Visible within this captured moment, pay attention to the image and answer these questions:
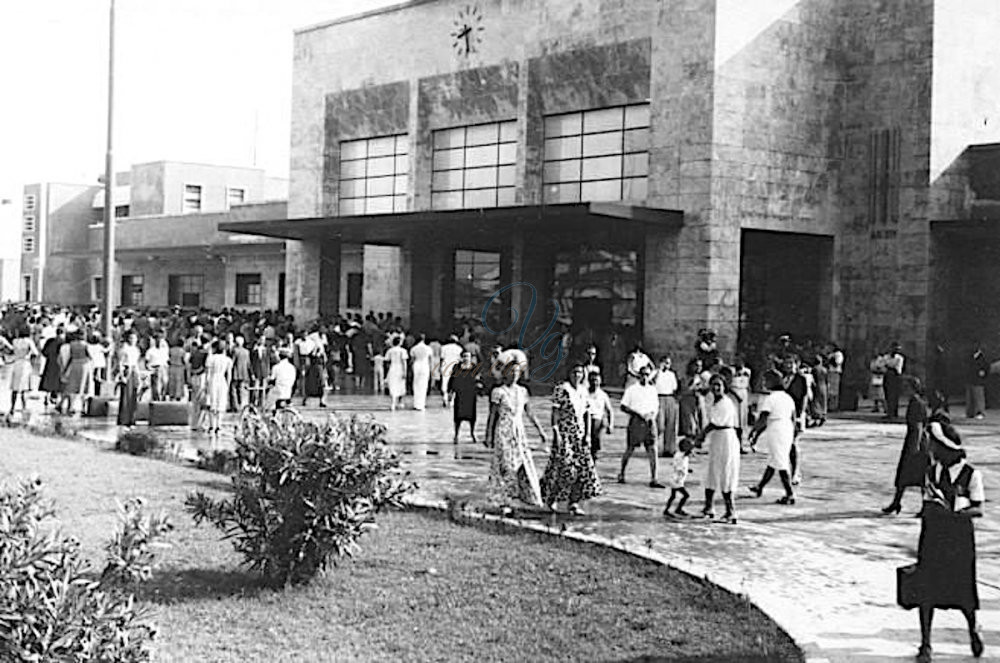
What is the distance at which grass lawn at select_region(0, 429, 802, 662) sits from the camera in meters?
7.16

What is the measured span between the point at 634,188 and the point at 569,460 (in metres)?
18.3

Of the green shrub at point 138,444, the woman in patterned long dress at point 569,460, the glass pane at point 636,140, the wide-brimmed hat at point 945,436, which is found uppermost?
the glass pane at point 636,140

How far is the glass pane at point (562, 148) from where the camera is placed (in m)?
30.5

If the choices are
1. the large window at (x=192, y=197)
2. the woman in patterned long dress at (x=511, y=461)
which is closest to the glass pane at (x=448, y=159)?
the woman in patterned long dress at (x=511, y=461)

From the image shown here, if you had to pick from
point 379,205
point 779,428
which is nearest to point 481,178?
point 379,205

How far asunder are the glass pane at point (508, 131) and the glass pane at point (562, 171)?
1.76 metres

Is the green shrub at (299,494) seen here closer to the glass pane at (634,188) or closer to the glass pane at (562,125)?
the glass pane at (634,188)

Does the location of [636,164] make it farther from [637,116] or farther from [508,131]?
[508,131]

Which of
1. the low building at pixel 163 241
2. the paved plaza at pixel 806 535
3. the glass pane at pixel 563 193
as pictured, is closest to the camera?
the paved plaza at pixel 806 535

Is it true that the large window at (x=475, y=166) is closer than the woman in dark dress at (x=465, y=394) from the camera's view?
No

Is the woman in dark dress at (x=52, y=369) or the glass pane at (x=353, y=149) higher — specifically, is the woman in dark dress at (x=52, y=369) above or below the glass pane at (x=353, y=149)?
below

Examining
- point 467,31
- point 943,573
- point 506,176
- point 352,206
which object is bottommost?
point 943,573

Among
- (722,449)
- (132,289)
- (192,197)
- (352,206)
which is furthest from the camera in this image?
(192,197)

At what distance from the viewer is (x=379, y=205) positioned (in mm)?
36250
